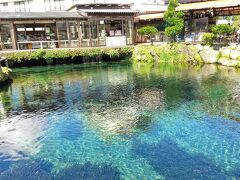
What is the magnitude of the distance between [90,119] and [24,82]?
14371 millimetres

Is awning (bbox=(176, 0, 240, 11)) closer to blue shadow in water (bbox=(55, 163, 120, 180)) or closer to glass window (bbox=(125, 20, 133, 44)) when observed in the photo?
glass window (bbox=(125, 20, 133, 44))

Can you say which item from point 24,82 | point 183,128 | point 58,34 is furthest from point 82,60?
point 183,128

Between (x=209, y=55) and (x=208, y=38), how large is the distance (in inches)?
90.2

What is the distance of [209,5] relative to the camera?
3519cm

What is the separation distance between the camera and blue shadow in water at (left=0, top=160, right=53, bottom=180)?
10438 mm

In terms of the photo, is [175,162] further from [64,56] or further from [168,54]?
[64,56]

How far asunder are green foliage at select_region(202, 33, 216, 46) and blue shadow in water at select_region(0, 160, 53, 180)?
29.7 m

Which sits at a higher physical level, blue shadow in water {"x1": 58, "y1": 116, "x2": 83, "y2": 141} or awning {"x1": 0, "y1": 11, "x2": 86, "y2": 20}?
awning {"x1": 0, "y1": 11, "x2": 86, "y2": 20}

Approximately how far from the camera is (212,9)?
117 ft

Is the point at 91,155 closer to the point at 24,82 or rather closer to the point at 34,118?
the point at 34,118

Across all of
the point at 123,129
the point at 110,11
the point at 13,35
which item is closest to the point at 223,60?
the point at 110,11

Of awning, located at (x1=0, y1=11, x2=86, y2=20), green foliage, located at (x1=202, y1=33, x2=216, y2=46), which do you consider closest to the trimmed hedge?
awning, located at (x1=0, y1=11, x2=86, y2=20)

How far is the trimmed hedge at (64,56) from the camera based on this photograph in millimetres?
36219

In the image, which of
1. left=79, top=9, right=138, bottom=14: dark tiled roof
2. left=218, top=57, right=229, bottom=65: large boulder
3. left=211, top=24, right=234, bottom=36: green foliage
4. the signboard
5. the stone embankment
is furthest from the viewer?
the signboard
